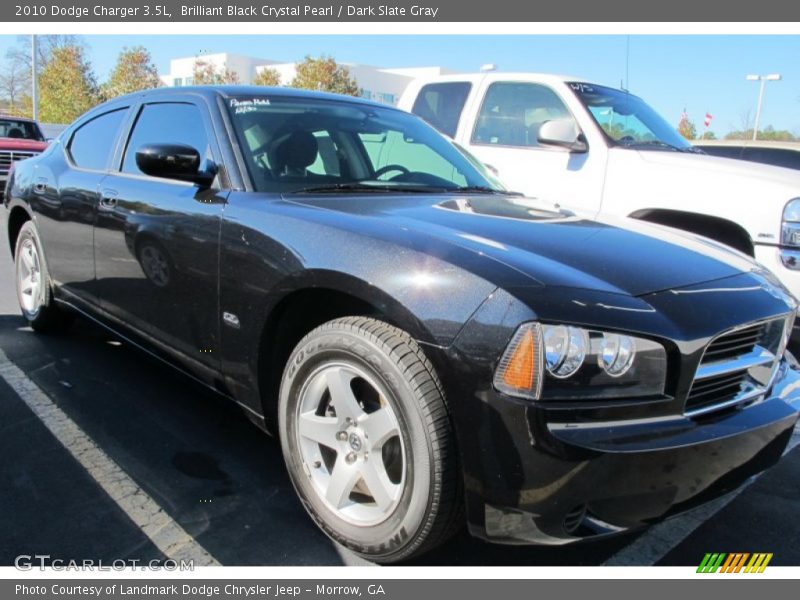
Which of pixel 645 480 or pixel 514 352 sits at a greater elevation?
pixel 514 352

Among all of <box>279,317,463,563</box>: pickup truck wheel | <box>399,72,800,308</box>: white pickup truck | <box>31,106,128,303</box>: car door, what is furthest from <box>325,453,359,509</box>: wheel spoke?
<box>399,72,800,308</box>: white pickup truck

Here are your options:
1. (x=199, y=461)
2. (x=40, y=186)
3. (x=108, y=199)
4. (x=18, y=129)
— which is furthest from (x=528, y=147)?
(x=18, y=129)

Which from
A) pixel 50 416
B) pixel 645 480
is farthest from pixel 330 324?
pixel 50 416

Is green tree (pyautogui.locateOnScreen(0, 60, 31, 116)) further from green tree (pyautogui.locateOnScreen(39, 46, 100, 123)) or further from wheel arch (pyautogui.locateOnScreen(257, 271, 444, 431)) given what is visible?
wheel arch (pyautogui.locateOnScreen(257, 271, 444, 431))

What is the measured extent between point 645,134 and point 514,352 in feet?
14.4

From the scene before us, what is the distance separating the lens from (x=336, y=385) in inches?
91.0

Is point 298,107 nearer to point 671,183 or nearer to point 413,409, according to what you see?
point 413,409

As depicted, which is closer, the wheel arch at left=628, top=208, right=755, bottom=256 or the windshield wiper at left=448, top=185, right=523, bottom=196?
the windshield wiper at left=448, top=185, right=523, bottom=196

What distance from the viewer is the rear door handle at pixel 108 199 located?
3537mm

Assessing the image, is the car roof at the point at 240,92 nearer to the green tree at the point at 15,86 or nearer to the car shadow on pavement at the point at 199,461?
the car shadow on pavement at the point at 199,461

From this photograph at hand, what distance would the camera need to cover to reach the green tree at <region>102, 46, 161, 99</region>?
136 ft

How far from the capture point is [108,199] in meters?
3.59

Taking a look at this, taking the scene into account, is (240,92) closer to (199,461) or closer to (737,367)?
(199,461)
